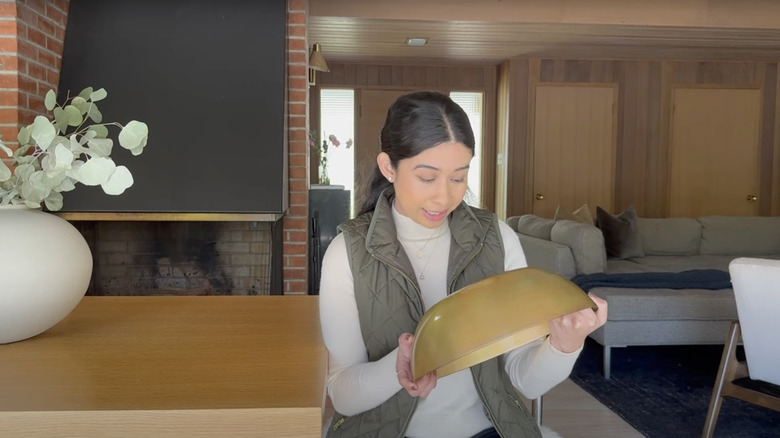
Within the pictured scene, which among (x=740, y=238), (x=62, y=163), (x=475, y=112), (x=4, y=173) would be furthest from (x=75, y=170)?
(x=475, y=112)

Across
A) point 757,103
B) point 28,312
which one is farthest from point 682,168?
point 28,312

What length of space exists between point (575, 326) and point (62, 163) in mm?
801

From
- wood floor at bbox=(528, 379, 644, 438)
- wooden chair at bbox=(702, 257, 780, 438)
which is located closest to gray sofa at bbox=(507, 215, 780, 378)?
wood floor at bbox=(528, 379, 644, 438)

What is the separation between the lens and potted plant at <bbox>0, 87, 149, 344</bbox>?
1055 millimetres

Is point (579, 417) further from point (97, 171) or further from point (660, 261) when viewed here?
point (660, 261)

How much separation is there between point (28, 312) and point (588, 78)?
724cm

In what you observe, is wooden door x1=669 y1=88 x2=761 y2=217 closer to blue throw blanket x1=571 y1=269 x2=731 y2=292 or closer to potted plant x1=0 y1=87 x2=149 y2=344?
blue throw blanket x1=571 y1=269 x2=731 y2=292

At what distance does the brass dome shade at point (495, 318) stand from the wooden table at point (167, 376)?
0.20 metres

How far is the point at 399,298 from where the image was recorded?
4.59 feet

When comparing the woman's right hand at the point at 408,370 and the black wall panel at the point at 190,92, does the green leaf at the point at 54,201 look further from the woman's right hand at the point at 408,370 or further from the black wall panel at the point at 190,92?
the black wall panel at the point at 190,92

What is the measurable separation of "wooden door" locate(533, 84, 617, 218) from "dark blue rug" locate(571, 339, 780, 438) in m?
3.39

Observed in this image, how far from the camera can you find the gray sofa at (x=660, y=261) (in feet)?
12.4

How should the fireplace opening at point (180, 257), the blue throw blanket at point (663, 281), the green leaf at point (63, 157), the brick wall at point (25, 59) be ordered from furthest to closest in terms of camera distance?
the blue throw blanket at point (663, 281) → the fireplace opening at point (180, 257) → the brick wall at point (25, 59) → the green leaf at point (63, 157)

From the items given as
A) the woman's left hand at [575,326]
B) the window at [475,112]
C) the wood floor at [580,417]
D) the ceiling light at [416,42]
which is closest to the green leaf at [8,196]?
the woman's left hand at [575,326]
